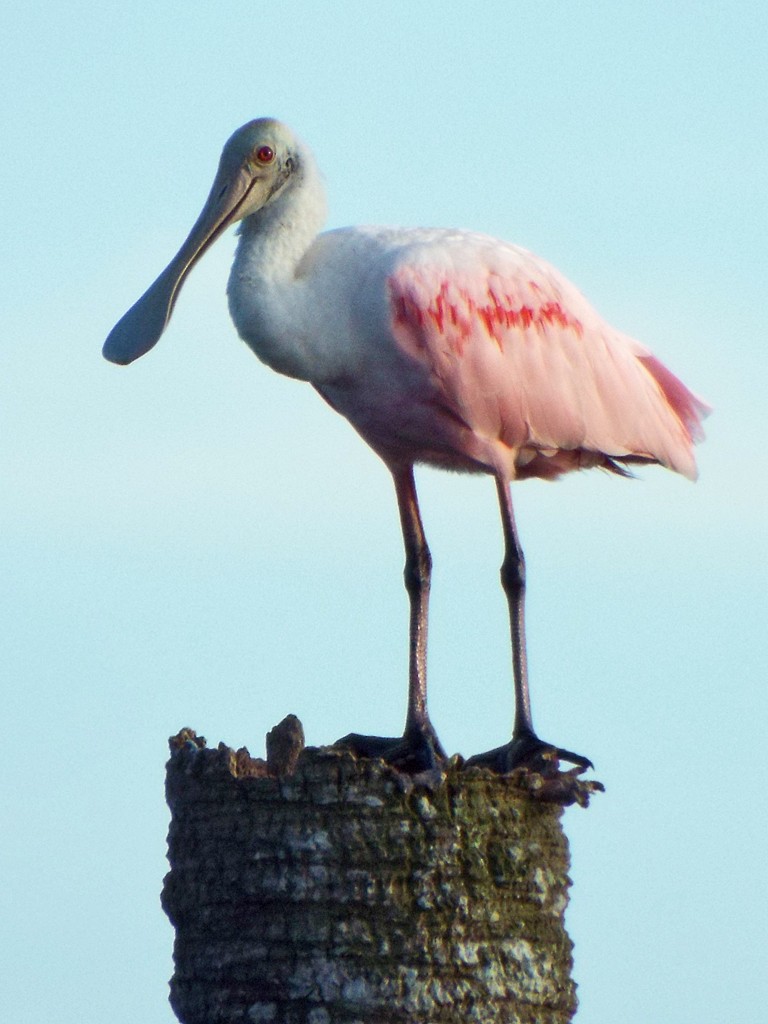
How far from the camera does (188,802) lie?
623 cm

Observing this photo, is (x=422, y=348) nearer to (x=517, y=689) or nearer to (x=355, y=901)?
(x=517, y=689)

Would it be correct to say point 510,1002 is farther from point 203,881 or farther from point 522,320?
point 522,320

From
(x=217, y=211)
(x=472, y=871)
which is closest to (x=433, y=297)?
(x=217, y=211)

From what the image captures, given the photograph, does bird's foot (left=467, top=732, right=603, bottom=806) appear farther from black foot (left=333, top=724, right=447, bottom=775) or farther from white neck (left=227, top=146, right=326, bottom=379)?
white neck (left=227, top=146, right=326, bottom=379)

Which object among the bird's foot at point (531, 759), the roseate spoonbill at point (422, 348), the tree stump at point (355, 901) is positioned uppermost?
the roseate spoonbill at point (422, 348)

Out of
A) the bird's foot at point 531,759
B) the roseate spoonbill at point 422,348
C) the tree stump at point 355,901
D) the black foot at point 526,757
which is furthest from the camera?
the roseate spoonbill at point 422,348

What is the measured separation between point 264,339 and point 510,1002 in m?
3.39

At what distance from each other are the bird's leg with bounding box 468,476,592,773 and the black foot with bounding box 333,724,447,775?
0.66 feet

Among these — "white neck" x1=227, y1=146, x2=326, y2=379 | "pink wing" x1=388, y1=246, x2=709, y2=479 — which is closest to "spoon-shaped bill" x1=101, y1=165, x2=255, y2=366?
"white neck" x1=227, y1=146, x2=326, y2=379

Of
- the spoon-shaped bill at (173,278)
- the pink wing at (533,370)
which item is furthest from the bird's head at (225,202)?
the pink wing at (533,370)

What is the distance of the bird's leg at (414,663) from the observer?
817cm

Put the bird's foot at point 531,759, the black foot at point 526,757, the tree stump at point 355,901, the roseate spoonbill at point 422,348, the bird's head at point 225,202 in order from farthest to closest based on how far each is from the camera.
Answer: the bird's head at point 225,202, the roseate spoonbill at point 422,348, the black foot at point 526,757, the bird's foot at point 531,759, the tree stump at point 355,901

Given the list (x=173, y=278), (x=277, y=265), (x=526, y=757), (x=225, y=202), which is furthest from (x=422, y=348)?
(x=526, y=757)

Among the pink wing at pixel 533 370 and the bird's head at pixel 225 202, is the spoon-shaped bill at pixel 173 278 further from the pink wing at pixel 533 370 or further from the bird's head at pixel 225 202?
the pink wing at pixel 533 370
